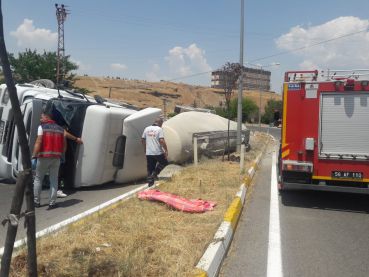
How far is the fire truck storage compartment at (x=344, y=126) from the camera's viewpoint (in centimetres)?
870

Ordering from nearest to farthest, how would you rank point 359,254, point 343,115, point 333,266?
point 333,266
point 359,254
point 343,115

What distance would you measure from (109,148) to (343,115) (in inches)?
193

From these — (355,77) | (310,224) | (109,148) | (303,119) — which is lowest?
(310,224)

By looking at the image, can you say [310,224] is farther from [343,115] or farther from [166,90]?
[166,90]

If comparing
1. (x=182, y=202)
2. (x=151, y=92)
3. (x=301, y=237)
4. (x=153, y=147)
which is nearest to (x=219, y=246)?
(x=301, y=237)

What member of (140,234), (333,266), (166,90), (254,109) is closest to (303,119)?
(333,266)

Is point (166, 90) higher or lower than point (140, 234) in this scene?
higher

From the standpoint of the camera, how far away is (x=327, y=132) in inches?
350

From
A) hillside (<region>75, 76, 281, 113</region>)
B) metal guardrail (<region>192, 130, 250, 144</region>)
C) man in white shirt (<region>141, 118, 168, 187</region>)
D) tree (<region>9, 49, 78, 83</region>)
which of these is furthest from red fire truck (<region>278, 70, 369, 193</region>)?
hillside (<region>75, 76, 281, 113</region>)

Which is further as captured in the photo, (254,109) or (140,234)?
(254,109)

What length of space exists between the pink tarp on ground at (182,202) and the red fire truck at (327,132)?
2.11 meters

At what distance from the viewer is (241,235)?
674 centimetres

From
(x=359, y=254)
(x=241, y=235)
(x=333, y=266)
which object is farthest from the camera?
(x=241, y=235)

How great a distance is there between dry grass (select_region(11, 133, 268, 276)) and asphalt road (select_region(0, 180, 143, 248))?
89 centimetres
